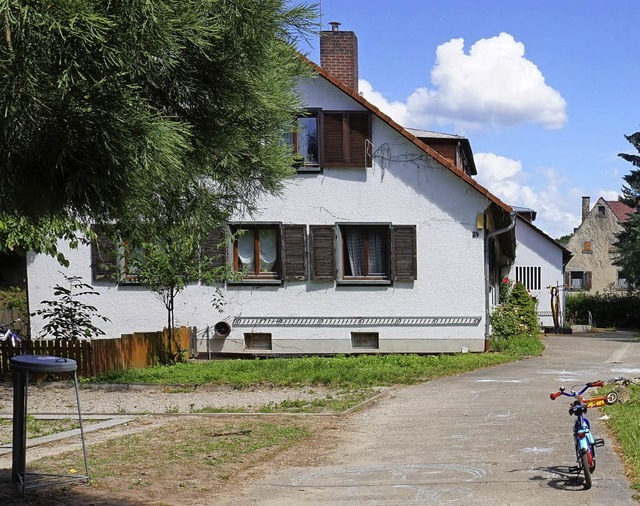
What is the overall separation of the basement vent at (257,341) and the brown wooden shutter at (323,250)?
1931 mm

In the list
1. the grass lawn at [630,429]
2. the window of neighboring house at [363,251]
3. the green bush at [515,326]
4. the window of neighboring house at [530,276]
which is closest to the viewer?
the grass lawn at [630,429]

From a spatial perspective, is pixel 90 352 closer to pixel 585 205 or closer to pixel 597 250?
pixel 597 250

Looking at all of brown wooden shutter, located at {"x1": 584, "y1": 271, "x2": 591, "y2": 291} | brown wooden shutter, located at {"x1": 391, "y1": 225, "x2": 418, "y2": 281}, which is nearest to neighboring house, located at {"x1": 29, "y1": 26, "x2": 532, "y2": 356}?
brown wooden shutter, located at {"x1": 391, "y1": 225, "x2": 418, "y2": 281}

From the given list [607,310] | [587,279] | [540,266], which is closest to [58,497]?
[540,266]

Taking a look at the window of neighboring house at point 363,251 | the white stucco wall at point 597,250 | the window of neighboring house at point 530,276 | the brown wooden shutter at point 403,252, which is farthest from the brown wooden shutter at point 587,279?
the brown wooden shutter at point 403,252

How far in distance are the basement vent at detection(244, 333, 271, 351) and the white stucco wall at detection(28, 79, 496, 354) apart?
0.22m

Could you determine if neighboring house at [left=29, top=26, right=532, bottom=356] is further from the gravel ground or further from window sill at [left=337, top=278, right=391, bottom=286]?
the gravel ground

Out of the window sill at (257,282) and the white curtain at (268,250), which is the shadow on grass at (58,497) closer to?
the window sill at (257,282)

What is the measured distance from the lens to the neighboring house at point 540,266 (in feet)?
150

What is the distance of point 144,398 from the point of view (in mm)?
14680

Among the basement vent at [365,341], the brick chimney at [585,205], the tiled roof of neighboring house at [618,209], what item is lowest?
the basement vent at [365,341]

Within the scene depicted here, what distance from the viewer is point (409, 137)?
21.3 m

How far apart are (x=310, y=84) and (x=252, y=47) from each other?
14.6 m

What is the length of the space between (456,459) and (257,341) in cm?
1339
